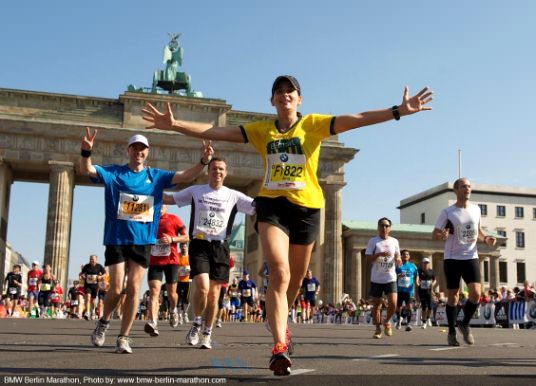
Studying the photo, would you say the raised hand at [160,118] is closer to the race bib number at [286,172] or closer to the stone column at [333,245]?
the race bib number at [286,172]

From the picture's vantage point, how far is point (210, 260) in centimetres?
998

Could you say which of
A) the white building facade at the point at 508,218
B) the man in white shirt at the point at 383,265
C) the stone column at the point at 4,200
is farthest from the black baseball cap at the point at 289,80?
the white building facade at the point at 508,218

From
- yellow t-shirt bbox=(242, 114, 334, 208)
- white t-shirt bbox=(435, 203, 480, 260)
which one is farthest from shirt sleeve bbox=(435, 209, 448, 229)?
yellow t-shirt bbox=(242, 114, 334, 208)

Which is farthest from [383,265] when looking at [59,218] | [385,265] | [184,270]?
[59,218]

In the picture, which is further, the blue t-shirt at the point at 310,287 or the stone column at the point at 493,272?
the stone column at the point at 493,272

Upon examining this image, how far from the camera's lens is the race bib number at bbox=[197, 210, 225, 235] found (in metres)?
9.95

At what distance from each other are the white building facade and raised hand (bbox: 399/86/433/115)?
298 ft

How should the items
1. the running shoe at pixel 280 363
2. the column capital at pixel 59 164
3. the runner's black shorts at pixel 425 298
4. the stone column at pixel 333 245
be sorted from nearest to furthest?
the running shoe at pixel 280 363
the runner's black shorts at pixel 425 298
the column capital at pixel 59 164
the stone column at pixel 333 245

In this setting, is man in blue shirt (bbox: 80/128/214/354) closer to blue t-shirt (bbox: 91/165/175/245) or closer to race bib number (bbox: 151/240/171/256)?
blue t-shirt (bbox: 91/165/175/245)

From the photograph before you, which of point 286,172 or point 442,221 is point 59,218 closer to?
point 442,221

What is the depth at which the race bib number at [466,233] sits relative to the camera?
1101cm

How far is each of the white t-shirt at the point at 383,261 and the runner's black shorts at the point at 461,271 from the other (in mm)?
3184

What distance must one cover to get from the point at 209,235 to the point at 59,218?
Result: 40566mm

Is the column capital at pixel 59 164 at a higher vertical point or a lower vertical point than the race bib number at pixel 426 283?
higher
